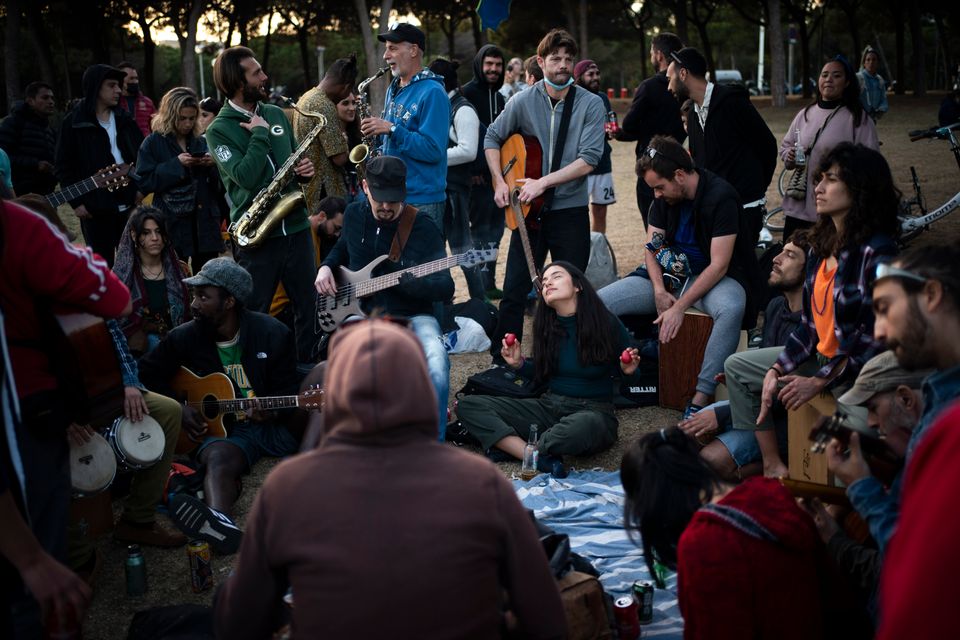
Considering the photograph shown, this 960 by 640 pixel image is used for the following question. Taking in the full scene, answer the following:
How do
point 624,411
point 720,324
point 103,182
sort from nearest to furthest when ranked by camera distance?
1. point 720,324
2. point 624,411
3. point 103,182

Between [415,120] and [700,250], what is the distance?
2.11 metres

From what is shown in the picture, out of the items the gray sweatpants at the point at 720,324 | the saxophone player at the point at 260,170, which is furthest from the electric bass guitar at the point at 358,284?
the gray sweatpants at the point at 720,324

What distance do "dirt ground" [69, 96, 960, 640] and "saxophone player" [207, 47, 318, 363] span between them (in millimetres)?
1195

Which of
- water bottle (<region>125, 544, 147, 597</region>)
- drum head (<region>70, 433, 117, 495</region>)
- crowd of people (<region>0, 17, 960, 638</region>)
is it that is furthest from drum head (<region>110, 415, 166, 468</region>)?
water bottle (<region>125, 544, 147, 597</region>)

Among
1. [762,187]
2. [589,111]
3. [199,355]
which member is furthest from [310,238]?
[762,187]

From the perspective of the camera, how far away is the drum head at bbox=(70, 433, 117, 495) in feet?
13.3

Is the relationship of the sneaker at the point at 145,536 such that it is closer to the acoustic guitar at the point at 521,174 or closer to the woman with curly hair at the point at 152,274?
the woman with curly hair at the point at 152,274

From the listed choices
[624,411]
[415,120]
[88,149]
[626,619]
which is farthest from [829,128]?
[88,149]

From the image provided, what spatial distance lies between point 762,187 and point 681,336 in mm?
1611

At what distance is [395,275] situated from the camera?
216 inches

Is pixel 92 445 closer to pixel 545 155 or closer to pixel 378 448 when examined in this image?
pixel 378 448

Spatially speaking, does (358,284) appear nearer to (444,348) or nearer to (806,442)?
(444,348)

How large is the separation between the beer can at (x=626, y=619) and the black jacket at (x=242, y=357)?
237cm

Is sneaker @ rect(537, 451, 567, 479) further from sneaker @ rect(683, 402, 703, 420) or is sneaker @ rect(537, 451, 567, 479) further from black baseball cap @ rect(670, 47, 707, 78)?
black baseball cap @ rect(670, 47, 707, 78)
